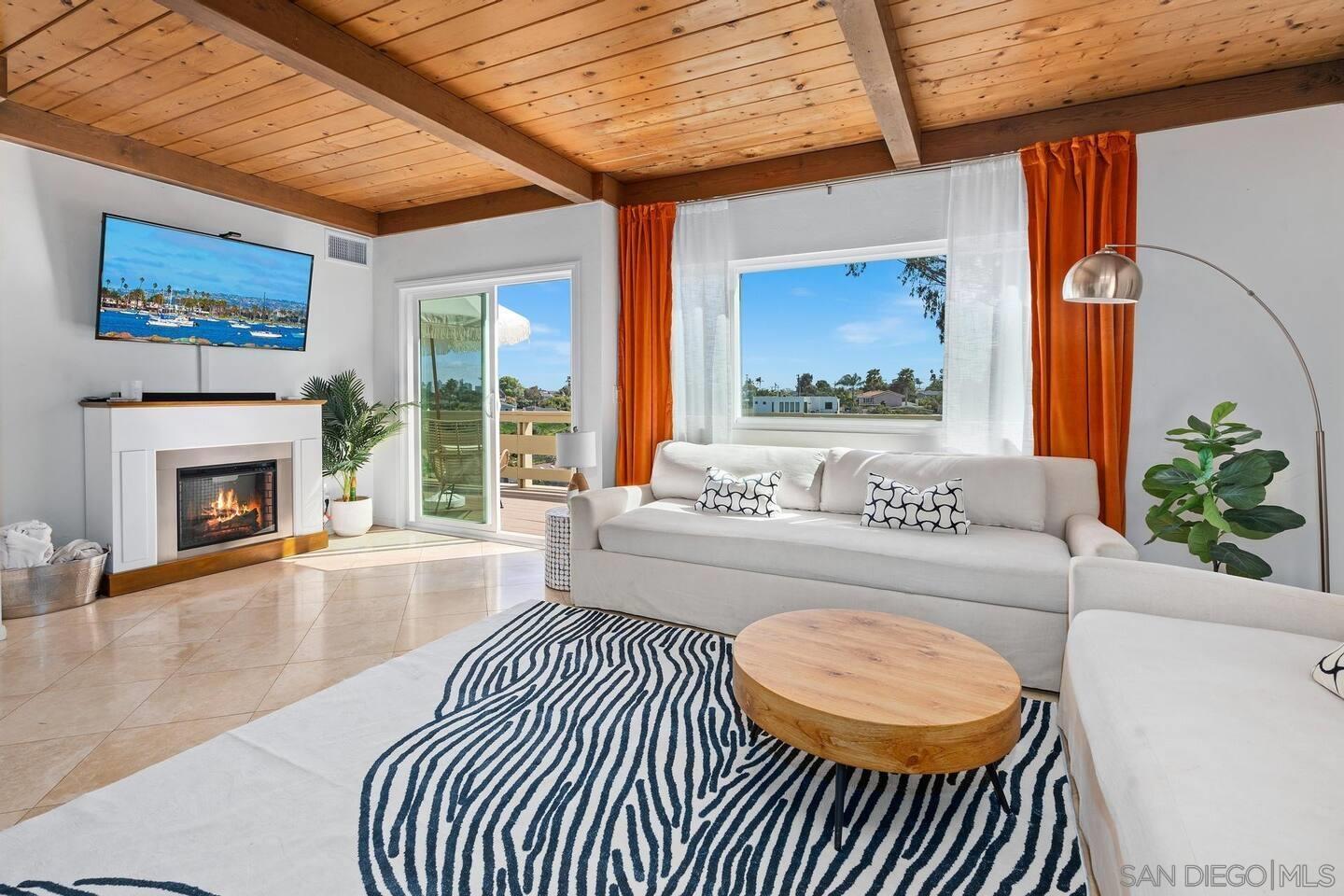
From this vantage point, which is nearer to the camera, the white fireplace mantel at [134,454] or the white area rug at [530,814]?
the white area rug at [530,814]

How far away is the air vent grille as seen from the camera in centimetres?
501

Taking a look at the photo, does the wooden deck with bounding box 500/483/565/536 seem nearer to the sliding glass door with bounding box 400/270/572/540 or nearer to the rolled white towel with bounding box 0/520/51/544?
the sliding glass door with bounding box 400/270/572/540

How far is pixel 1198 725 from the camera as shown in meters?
1.34

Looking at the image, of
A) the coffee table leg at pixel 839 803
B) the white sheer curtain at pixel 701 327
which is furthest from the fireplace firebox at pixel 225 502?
the coffee table leg at pixel 839 803

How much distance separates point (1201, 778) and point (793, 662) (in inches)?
36.8

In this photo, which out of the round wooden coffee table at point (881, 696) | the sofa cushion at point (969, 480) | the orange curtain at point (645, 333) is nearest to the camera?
the round wooden coffee table at point (881, 696)

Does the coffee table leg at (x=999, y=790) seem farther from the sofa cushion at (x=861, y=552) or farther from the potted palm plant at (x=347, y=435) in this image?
the potted palm plant at (x=347, y=435)

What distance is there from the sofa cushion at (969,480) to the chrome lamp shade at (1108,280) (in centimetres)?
92

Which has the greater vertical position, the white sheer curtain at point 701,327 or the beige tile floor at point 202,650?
the white sheer curtain at point 701,327

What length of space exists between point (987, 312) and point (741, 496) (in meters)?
1.58

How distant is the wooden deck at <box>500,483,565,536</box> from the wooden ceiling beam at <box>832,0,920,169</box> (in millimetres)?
3634

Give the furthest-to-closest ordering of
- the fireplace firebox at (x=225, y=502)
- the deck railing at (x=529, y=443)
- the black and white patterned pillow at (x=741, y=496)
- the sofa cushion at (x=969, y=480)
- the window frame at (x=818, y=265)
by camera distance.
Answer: the deck railing at (x=529, y=443) → the fireplace firebox at (x=225, y=502) → the window frame at (x=818, y=265) → the black and white patterned pillow at (x=741, y=496) → the sofa cushion at (x=969, y=480)

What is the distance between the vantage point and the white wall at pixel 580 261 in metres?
4.30

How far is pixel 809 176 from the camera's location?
3820mm
